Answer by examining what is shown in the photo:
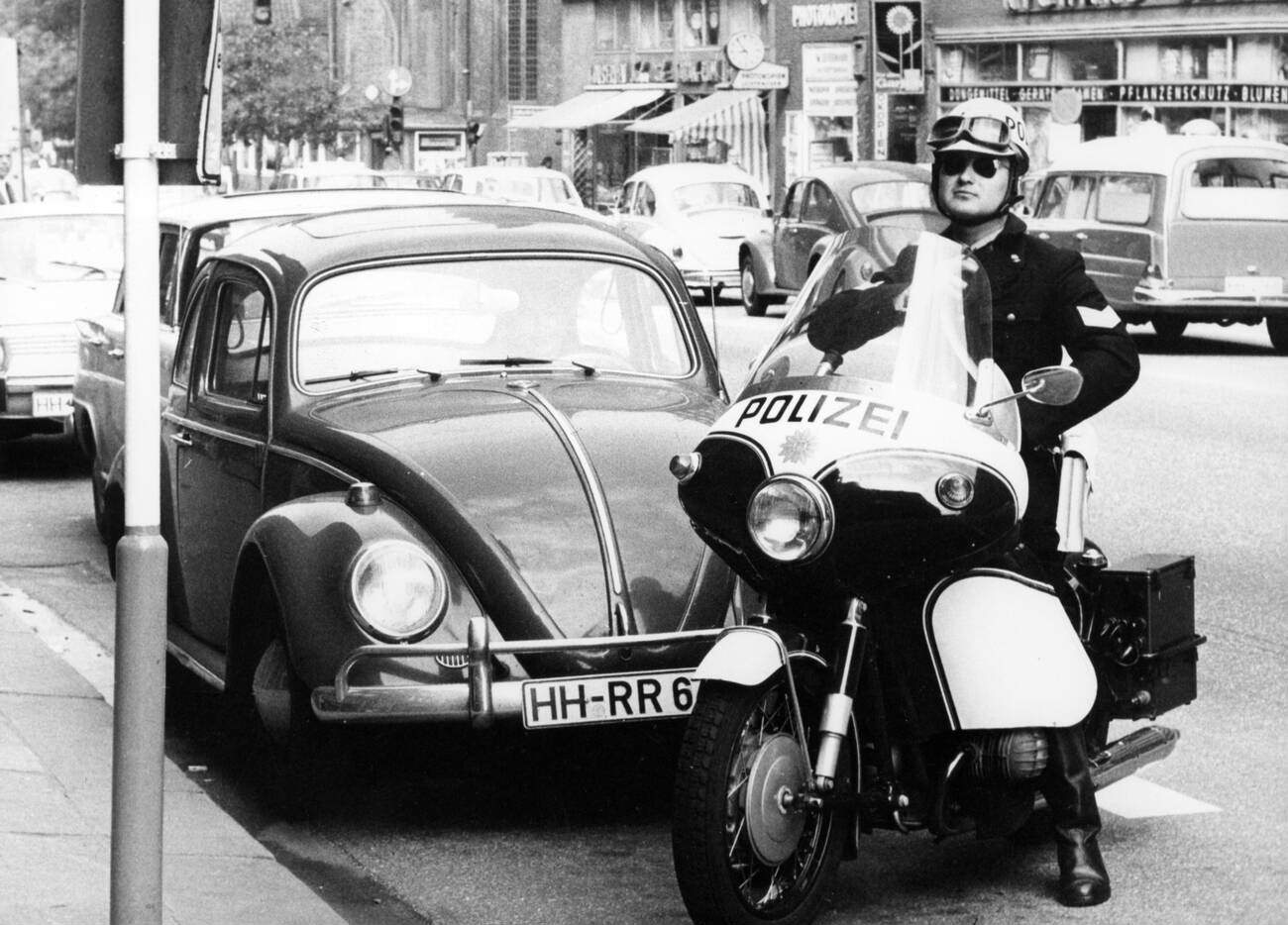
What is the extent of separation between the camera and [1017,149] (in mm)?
5273

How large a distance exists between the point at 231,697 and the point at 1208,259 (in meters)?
15.5

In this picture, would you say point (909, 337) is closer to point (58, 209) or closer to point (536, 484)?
point (536, 484)

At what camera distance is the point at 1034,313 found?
535 cm

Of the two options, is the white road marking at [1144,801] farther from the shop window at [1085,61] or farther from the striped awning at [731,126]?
the striped awning at [731,126]

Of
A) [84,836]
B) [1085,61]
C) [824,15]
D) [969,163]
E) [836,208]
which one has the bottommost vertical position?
[84,836]

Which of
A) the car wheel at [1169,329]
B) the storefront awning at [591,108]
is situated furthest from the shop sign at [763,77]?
the car wheel at [1169,329]

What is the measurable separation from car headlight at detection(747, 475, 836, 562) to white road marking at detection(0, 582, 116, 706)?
3.35 m

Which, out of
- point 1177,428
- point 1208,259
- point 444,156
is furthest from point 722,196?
point 444,156

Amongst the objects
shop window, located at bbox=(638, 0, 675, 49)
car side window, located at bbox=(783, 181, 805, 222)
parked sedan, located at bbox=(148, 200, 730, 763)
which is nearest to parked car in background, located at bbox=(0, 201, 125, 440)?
parked sedan, located at bbox=(148, 200, 730, 763)

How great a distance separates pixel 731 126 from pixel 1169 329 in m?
28.1

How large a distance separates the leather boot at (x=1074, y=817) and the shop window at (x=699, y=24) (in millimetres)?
48586

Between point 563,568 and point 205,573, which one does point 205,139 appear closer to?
point 563,568

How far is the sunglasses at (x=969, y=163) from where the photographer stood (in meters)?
5.27

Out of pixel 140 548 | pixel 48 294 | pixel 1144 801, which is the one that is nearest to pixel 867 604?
pixel 140 548
